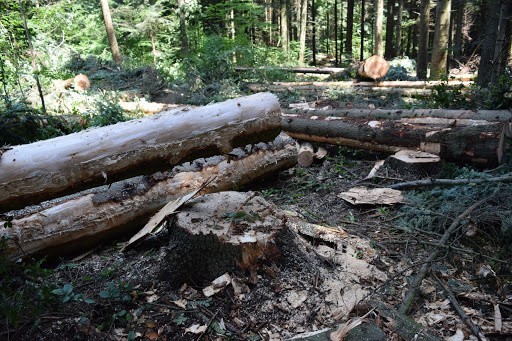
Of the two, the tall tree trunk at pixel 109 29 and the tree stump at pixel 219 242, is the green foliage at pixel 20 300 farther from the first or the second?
the tall tree trunk at pixel 109 29

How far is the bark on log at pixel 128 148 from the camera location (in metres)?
2.96

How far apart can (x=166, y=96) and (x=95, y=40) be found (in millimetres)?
10210

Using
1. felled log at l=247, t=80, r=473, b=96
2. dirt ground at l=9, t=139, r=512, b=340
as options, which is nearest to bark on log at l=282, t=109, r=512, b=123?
dirt ground at l=9, t=139, r=512, b=340

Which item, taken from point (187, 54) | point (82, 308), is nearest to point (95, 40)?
point (187, 54)

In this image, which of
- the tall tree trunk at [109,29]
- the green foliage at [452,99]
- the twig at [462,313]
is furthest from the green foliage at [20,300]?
the tall tree trunk at [109,29]

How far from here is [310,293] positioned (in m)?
2.63

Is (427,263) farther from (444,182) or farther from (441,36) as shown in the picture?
(441,36)

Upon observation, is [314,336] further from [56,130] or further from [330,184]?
[56,130]

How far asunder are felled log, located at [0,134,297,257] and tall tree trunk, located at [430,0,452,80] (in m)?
8.23

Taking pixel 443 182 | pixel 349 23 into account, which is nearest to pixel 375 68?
pixel 443 182

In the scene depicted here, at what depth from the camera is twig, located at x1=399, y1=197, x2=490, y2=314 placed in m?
2.53

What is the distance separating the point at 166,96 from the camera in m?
10.9

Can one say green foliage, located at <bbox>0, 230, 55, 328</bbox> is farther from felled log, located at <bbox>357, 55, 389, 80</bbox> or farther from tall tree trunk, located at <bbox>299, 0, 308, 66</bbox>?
tall tree trunk, located at <bbox>299, 0, 308, 66</bbox>

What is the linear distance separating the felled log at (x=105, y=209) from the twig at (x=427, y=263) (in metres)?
2.08
